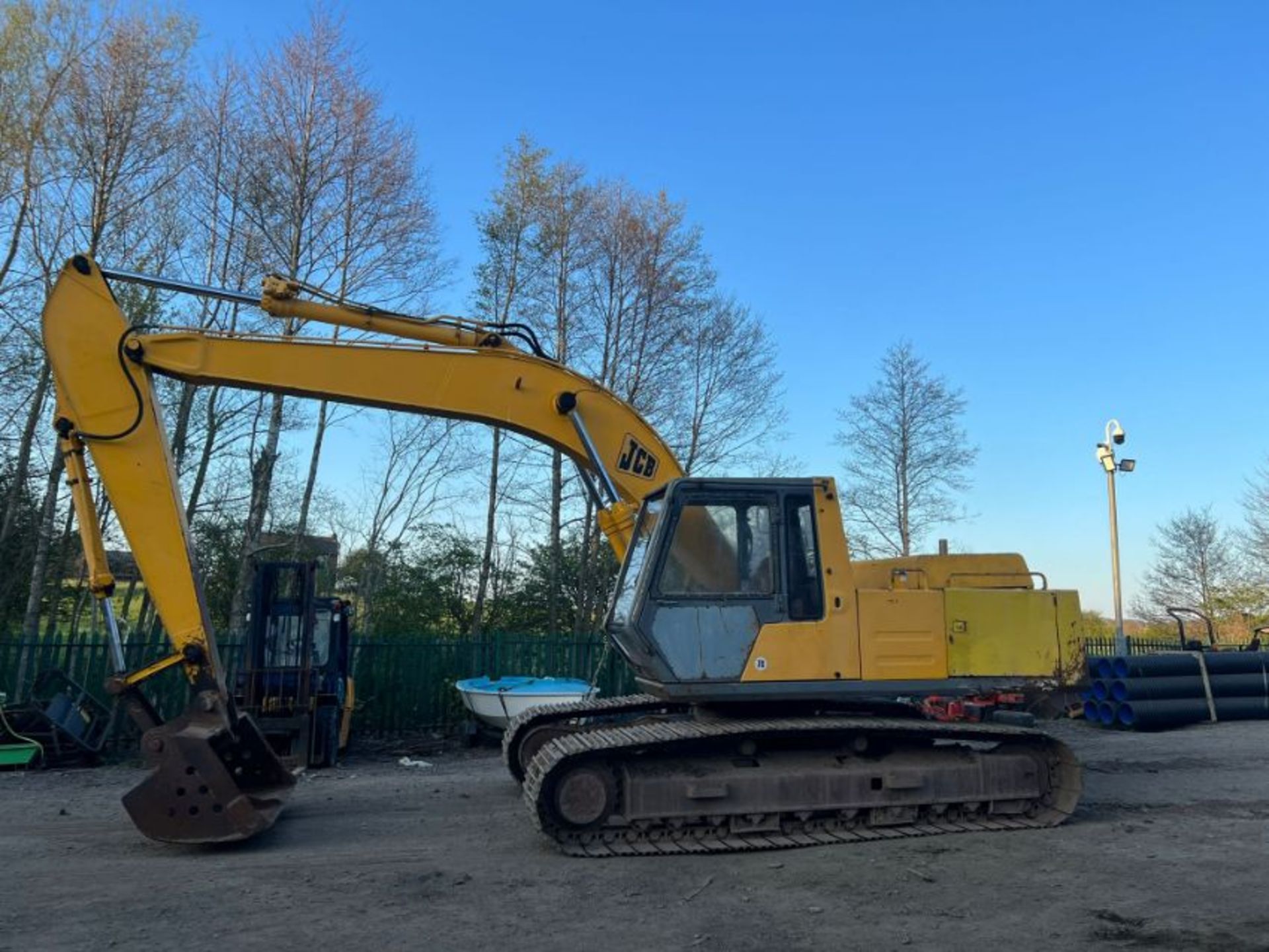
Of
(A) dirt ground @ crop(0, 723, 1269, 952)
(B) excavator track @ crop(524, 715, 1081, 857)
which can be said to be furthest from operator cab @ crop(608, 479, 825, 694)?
(A) dirt ground @ crop(0, 723, 1269, 952)

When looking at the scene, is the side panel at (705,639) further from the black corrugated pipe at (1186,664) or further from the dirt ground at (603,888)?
the black corrugated pipe at (1186,664)

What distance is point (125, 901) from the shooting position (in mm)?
5566

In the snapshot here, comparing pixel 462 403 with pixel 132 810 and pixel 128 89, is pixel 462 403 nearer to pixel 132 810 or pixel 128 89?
pixel 132 810

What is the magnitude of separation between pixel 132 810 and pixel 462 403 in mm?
3800

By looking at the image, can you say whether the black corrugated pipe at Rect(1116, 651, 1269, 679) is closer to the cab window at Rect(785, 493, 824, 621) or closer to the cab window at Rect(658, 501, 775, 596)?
the cab window at Rect(785, 493, 824, 621)

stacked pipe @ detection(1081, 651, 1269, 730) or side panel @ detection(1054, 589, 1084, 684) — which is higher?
side panel @ detection(1054, 589, 1084, 684)

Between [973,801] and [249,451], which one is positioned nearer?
[973,801]

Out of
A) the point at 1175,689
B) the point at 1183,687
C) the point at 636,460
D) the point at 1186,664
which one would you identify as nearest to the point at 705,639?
the point at 636,460

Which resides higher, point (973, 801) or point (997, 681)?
point (997, 681)

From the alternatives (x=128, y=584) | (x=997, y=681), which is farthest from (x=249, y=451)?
(x=997, y=681)

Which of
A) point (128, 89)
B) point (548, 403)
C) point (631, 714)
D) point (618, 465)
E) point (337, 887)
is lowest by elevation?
point (337, 887)

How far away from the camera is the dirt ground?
16.5 ft

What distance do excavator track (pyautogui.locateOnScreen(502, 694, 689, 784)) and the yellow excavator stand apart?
92 cm

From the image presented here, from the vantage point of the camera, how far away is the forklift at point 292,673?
11.1m
